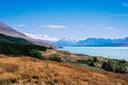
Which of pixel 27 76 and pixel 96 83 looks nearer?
pixel 27 76

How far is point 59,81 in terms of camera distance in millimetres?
17172

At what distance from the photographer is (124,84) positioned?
70.4 ft

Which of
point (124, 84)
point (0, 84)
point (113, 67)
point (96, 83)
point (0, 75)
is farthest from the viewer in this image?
point (113, 67)

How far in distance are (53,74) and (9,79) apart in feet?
13.1

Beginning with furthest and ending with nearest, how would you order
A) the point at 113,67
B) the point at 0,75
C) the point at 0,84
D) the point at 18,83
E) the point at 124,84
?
the point at 113,67 → the point at 124,84 → the point at 0,75 → the point at 18,83 → the point at 0,84

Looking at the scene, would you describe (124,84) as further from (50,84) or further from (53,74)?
(50,84)

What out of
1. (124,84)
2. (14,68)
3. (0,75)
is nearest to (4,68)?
(14,68)

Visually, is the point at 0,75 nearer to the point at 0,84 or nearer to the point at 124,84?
the point at 0,84

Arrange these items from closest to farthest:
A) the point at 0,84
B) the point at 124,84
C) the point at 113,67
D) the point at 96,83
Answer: the point at 0,84
the point at 96,83
the point at 124,84
the point at 113,67

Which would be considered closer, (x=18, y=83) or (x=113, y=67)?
(x=18, y=83)

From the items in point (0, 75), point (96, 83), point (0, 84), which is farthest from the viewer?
point (96, 83)

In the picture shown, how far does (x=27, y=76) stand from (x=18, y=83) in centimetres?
170

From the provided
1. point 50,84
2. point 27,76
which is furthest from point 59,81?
point 27,76

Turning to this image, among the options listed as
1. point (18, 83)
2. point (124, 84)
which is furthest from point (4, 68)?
point (124, 84)
